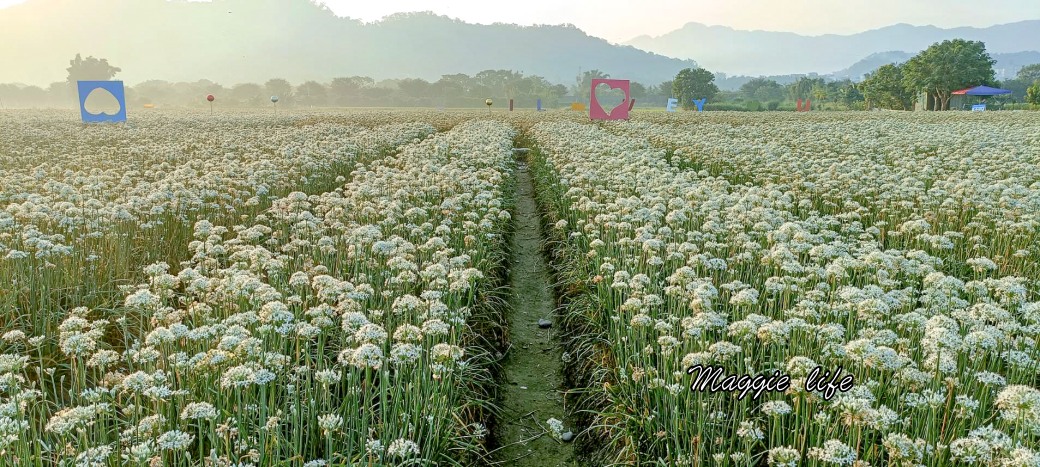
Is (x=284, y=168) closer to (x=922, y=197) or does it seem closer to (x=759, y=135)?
(x=922, y=197)

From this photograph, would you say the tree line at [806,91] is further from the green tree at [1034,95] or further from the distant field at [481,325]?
the distant field at [481,325]

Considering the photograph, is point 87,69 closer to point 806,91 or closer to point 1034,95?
point 806,91

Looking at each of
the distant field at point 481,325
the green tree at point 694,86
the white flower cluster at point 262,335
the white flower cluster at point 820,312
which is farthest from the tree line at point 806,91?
the white flower cluster at point 262,335

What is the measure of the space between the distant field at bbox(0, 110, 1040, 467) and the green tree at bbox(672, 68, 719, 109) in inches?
5257

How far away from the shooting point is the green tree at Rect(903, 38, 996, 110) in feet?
305

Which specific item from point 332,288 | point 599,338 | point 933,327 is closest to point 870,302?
point 933,327

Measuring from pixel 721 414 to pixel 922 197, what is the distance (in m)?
9.68

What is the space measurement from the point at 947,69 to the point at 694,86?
58.4m

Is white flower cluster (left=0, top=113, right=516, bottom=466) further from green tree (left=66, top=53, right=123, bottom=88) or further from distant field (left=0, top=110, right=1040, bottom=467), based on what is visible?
green tree (left=66, top=53, right=123, bottom=88)

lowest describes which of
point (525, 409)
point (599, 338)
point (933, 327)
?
point (525, 409)

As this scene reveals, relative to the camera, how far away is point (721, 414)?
18.4 ft

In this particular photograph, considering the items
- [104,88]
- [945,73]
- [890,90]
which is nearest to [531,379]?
[104,88]

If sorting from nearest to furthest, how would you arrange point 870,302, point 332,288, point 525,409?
1. point 870,302
2. point 332,288
3. point 525,409

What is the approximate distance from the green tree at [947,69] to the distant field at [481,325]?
90410mm
